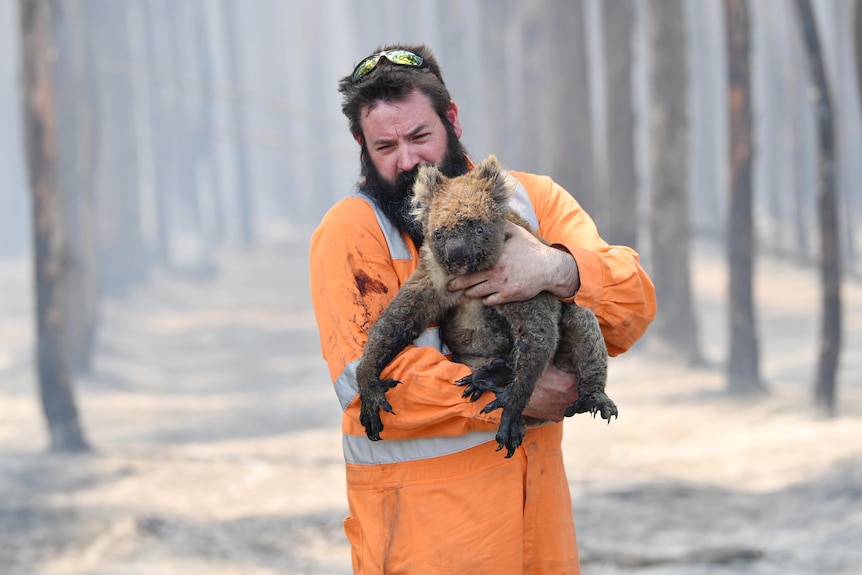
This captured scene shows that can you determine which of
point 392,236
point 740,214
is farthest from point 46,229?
point 392,236

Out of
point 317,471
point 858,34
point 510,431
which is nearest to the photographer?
point 510,431

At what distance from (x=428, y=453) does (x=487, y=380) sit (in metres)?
0.29

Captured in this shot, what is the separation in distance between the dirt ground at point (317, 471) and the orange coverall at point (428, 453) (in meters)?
3.76

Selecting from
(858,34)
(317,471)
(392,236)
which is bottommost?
(317,471)

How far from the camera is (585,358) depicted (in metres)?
3.07

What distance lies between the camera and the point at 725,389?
12664mm

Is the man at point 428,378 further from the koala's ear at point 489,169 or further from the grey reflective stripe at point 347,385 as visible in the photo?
the koala's ear at point 489,169

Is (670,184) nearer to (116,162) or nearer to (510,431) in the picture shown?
(510,431)

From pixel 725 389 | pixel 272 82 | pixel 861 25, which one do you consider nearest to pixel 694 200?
pixel 725 389

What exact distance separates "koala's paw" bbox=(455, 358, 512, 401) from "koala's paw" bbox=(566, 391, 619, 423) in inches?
8.5

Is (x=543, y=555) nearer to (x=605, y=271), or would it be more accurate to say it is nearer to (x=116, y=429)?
(x=605, y=271)

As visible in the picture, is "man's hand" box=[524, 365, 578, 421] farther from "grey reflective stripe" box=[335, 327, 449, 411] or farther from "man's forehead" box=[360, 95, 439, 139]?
"man's forehead" box=[360, 95, 439, 139]

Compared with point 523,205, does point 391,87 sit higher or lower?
higher

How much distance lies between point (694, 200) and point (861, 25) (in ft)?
85.5
